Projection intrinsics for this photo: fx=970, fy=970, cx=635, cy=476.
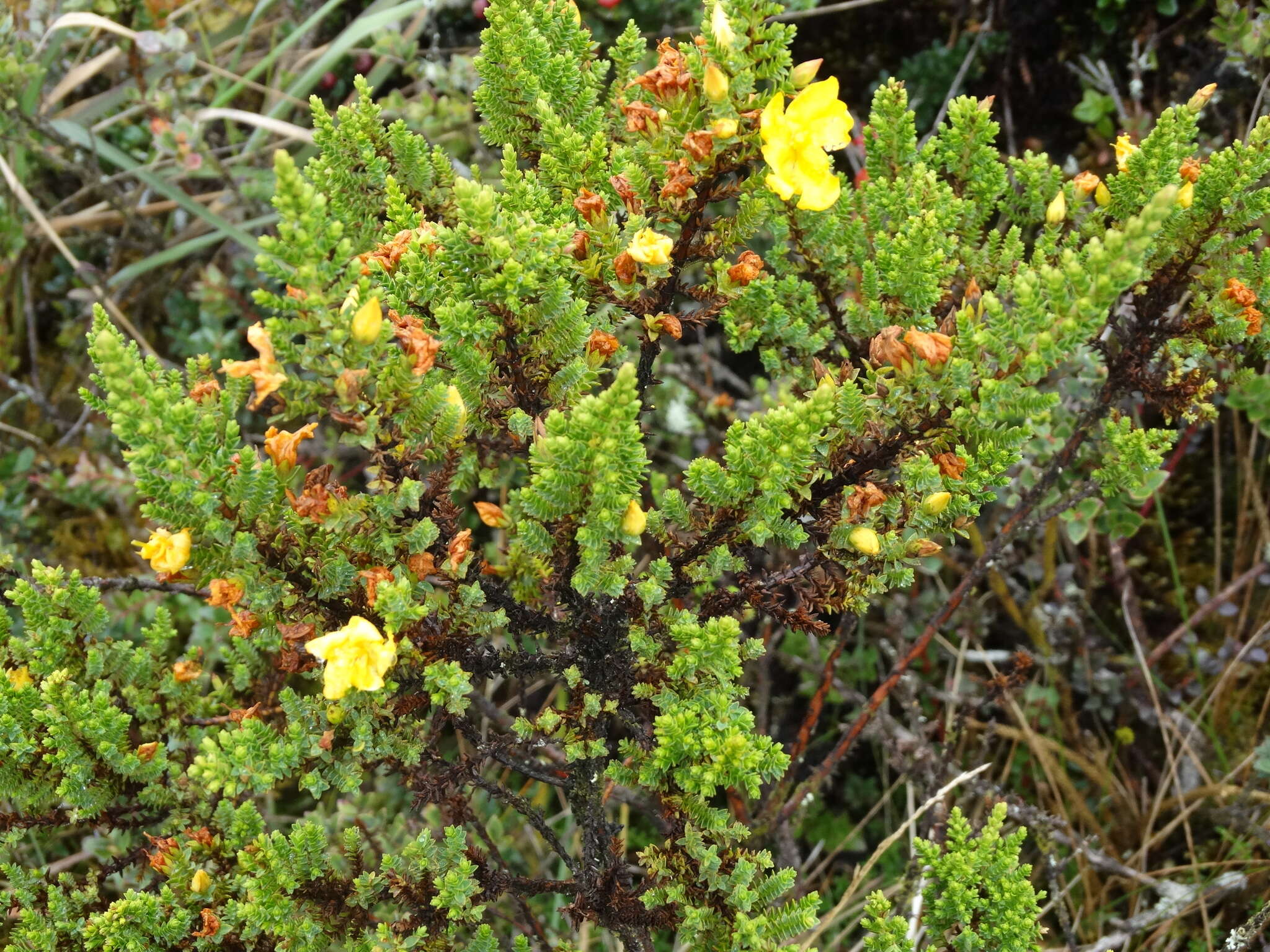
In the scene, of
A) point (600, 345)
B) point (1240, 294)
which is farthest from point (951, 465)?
point (1240, 294)

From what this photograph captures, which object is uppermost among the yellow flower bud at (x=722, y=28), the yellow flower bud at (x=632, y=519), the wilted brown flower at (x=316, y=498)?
the yellow flower bud at (x=722, y=28)

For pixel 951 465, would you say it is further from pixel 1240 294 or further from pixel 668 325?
pixel 1240 294

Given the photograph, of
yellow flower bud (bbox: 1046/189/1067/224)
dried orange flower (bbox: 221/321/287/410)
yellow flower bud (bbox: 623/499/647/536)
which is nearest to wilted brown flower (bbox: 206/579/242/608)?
dried orange flower (bbox: 221/321/287/410)

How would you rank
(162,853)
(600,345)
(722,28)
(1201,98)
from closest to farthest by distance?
1. (722,28)
2. (600,345)
3. (162,853)
4. (1201,98)

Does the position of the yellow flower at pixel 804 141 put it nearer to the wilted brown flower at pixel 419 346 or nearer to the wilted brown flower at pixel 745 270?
the wilted brown flower at pixel 745 270

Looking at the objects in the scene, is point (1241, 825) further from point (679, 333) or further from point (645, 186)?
point (645, 186)

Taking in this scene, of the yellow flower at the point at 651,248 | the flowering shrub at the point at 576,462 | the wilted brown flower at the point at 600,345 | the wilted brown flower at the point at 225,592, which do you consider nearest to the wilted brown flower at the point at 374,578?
the flowering shrub at the point at 576,462
